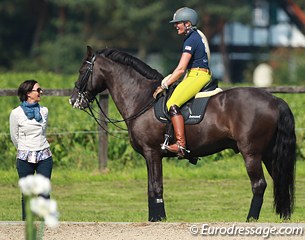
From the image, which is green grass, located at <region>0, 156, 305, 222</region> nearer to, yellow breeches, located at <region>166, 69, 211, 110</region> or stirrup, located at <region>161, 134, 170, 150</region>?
stirrup, located at <region>161, 134, 170, 150</region>

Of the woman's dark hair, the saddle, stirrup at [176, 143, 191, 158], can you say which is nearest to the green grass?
stirrup at [176, 143, 191, 158]

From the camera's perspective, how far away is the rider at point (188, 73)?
12570 millimetres

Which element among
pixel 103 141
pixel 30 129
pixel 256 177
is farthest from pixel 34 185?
pixel 103 141

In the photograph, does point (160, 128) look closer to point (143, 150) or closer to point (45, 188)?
point (143, 150)

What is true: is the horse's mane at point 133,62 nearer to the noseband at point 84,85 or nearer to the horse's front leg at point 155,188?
the noseband at point 84,85

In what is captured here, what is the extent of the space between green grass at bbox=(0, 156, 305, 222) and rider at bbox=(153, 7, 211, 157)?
4.18 feet

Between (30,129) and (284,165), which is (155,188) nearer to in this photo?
(284,165)

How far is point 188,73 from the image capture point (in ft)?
41.9

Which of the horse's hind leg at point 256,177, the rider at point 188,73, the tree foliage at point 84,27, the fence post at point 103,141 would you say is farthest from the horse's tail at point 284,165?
the tree foliage at point 84,27

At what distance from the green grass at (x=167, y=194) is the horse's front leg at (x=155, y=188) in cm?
52

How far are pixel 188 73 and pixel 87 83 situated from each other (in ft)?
4.59

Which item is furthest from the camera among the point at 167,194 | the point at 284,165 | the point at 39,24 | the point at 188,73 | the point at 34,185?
the point at 39,24

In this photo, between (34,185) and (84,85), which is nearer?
(34,185)

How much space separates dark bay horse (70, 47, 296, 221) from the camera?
41.2 ft
